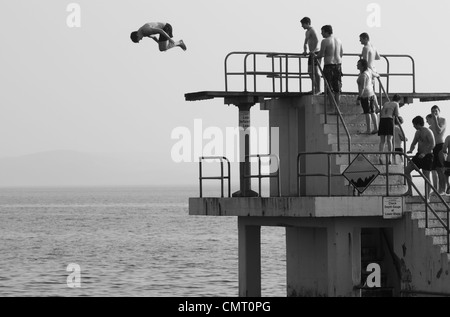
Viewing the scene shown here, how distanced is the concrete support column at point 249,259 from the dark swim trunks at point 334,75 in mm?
3827

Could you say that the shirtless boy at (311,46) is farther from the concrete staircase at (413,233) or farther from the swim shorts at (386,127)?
the swim shorts at (386,127)

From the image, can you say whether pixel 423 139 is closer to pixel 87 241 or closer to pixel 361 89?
pixel 361 89

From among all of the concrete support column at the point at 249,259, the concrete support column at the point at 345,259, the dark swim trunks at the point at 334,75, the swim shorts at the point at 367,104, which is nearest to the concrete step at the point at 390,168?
the swim shorts at the point at 367,104

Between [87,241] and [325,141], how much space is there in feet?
197

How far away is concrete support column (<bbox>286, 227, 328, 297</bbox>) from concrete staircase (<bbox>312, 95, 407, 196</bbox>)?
182 cm

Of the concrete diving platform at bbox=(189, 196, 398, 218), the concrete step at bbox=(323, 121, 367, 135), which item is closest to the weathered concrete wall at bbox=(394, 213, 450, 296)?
the concrete diving platform at bbox=(189, 196, 398, 218)

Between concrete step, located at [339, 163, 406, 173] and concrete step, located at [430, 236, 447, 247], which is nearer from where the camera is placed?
concrete step, located at [430, 236, 447, 247]

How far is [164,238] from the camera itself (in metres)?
95.8

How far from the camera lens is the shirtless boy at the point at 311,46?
3169 cm

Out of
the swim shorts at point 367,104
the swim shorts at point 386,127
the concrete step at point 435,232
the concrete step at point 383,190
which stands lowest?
the concrete step at point 435,232

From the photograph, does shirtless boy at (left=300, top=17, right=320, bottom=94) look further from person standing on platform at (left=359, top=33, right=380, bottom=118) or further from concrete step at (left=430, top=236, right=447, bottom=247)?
concrete step at (left=430, top=236, right=447, bottom=247)

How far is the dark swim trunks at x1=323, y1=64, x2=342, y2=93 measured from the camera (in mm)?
31328

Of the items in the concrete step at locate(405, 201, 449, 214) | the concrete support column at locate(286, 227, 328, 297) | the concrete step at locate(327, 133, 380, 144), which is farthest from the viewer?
the concrete support column at locate(286, 227, 328, 297)
